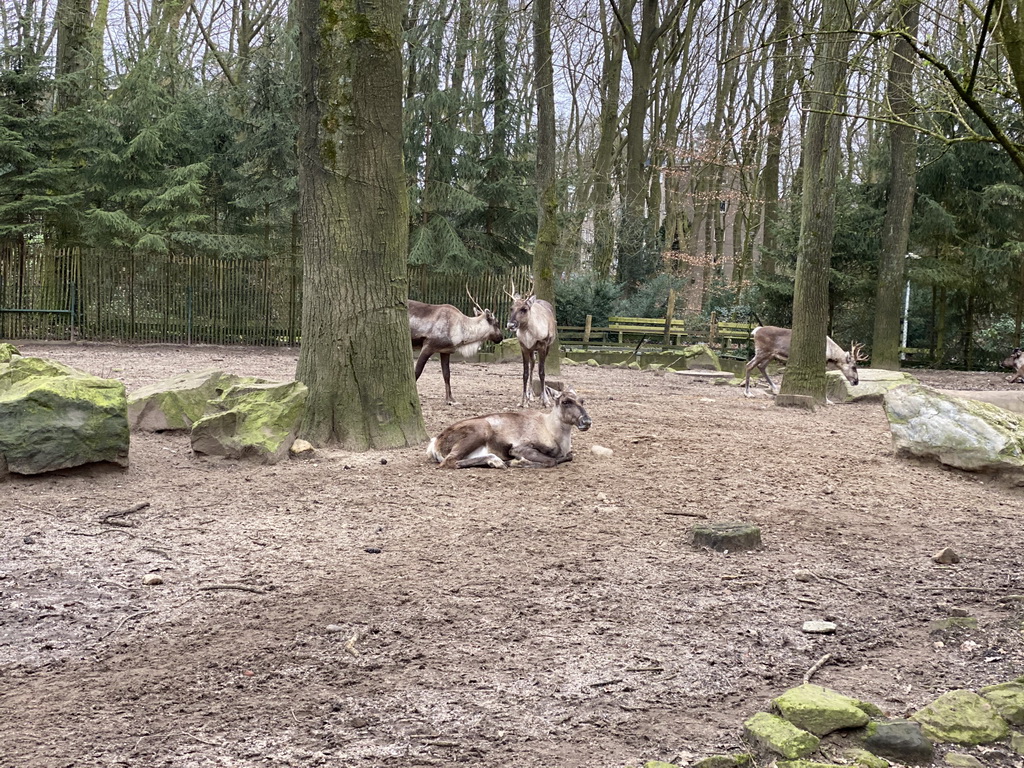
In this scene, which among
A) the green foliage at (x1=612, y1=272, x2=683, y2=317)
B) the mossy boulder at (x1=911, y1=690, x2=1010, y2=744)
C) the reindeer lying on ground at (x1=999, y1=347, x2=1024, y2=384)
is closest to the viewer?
the mossy boulder at (x1=911, y1=690, x2=1010, y2=744)

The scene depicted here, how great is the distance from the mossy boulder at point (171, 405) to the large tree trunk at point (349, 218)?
0.95 meters

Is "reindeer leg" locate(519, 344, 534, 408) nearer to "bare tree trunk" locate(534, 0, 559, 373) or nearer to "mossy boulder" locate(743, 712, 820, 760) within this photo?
"bare tree trunk" locate(534, 0, 559, 373)

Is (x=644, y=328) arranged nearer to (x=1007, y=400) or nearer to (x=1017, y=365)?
(x=1017, y=365)

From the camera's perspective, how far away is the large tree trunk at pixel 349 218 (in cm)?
740

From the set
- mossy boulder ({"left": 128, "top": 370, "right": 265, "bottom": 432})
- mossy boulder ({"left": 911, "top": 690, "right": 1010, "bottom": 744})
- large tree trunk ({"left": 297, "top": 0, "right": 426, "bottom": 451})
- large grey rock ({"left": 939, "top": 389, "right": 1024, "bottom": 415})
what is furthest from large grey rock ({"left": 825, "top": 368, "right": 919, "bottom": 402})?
mossy boulder ({"left": 911, "top": 690, "right": 1010, "bottom": 744})

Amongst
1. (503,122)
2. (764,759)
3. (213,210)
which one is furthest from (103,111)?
(764,759)

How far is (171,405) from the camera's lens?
8.02 metres

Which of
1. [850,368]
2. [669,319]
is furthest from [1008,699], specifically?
[669,319]

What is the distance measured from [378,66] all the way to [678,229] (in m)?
29.4

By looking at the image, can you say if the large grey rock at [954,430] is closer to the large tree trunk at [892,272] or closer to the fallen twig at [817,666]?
the fallen twig at [817,666]

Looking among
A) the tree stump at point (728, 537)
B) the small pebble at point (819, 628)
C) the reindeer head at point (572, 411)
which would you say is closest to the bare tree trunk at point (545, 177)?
the reindeer head at point (572, 411)

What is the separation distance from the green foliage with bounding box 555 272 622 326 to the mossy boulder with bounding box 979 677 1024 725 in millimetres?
20796

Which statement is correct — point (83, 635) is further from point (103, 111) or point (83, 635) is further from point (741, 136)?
point (741, 136)

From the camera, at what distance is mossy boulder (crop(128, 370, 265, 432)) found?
314 inches
